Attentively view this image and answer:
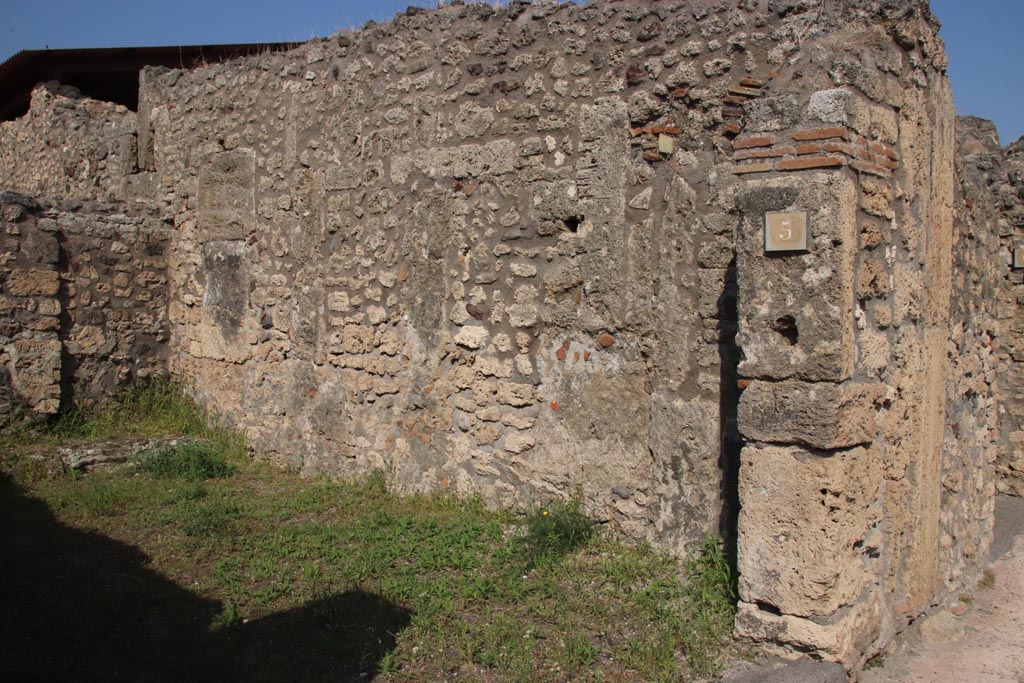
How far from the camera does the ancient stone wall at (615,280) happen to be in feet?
11.9

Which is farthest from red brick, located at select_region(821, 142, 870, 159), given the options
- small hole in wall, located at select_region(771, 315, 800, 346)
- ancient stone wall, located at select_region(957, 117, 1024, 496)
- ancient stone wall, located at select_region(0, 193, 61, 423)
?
ancient stone wall, located at select_region(0, 193, 61, 423)

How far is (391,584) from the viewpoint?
4375mm

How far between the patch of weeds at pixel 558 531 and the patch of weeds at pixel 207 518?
1887mm

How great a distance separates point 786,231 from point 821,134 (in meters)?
0.43

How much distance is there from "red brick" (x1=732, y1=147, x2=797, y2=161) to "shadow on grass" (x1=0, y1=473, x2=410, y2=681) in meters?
2.63

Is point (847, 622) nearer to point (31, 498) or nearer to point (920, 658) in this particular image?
point (920, 658)

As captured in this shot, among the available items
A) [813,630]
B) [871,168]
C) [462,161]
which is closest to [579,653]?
[813,630]

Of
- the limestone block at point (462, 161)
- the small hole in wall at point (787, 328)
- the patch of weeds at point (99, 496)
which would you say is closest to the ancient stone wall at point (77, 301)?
the patch of weeds at point (99, 496)

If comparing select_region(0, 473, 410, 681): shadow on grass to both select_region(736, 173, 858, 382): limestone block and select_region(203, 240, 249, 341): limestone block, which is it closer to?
select_region(736, 173, 858, 382): limestone block

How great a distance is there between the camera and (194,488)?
5.98 meters

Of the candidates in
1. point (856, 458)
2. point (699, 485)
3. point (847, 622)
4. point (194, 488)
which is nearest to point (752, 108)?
point (856, 458)

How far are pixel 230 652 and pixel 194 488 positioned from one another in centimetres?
242

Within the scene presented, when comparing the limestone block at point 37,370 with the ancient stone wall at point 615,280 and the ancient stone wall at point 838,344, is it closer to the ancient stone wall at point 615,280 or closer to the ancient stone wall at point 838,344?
the ancient stone wall at point 615,280

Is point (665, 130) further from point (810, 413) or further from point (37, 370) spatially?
point (37, 370)
